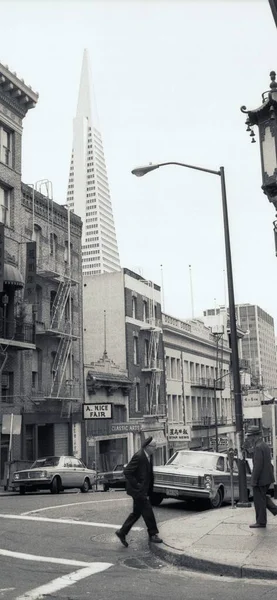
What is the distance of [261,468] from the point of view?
38.4ft

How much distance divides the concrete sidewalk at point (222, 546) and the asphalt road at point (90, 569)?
0.21 metres

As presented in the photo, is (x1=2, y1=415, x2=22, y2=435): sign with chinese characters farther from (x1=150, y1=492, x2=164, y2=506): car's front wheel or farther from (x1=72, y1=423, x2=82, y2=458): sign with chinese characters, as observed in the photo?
(x1=150, y1=492, x2=164, y2=506): car's front wheel

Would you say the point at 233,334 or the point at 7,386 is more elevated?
the point at 7,386

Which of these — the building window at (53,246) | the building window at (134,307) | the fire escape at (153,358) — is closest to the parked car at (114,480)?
the building window at (53,246)

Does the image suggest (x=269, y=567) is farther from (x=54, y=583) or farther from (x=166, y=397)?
(x=166, y=397)

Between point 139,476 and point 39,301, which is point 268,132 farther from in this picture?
point 39,301

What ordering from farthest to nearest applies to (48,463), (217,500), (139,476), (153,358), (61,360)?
(153,358) → (61,360) → (48,463) → (217,500) → (139,476)

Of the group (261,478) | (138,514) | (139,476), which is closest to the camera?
(138,514)

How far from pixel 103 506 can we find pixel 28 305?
18746 millimetres

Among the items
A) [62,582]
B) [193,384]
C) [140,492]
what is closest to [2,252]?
[140,492]

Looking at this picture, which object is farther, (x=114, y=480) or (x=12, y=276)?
(x=12, y=276)

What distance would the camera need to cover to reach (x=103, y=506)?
16609mm

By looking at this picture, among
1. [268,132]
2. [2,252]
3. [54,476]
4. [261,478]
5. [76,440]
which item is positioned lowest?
[54,476]

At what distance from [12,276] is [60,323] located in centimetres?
644
